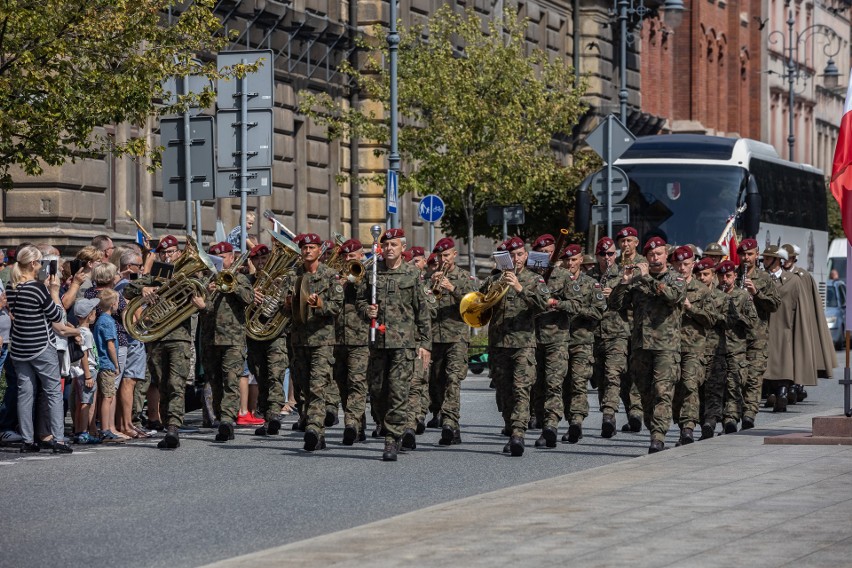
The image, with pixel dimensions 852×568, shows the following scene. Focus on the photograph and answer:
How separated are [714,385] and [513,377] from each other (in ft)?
8.40

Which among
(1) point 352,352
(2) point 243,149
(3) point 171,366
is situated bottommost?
(3) point 171,366

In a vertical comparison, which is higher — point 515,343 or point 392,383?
point 515,343

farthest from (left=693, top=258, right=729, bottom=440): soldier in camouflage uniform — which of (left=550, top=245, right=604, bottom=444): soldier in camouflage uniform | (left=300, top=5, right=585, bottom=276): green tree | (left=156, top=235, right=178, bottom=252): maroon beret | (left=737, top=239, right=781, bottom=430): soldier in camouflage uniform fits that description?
(left=300, top=5, right=585, bottom=276): green tree

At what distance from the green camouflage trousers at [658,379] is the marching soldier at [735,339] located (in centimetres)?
219

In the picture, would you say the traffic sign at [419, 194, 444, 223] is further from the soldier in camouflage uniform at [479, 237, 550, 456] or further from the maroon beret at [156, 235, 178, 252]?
the soldier in camouflage uniform at [479, 237, 550, 456]

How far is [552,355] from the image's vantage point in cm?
1688

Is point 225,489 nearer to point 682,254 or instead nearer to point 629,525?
point 629,525

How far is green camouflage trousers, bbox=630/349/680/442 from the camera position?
16.1m

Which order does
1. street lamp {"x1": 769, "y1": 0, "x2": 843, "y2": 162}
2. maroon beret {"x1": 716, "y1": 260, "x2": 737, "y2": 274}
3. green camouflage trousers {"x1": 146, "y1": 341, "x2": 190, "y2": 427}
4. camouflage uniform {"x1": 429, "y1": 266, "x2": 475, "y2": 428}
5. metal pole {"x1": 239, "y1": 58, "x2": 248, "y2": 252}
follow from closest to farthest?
green camouflage trousers {"x1": 146, "y1": 341, "x2": 190, "y2": 427}
camouflage uniform {"x1": 429, "y1": 266, "x2": 475, "y2": 428}
maroon beret {"x1": 716, "y1": 260, "x2": 737, "y2": 274}
metal pole {"x1": 239, "y1": 58, "x2": 248, "y2": 252}
street lamp {"x1": 769, "y1": 0, "x2": 843, "y2": 162}

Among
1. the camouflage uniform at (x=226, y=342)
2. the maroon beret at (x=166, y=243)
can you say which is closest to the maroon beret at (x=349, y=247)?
the camouflage uniform at (x=226, y=342)

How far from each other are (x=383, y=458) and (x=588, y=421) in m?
5.11

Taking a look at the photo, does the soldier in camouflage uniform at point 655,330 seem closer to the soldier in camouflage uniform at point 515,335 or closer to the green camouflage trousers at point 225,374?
the soldier in camouflage uniform at point 515,335

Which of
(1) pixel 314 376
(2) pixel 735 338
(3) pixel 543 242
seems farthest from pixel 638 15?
(1) pixel 314 376

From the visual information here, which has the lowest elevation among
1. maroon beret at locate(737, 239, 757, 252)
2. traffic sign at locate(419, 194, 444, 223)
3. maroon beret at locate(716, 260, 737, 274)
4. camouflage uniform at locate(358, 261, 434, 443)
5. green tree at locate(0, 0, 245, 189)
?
camouflage uniform at locate(358, 261, 434, 443)
